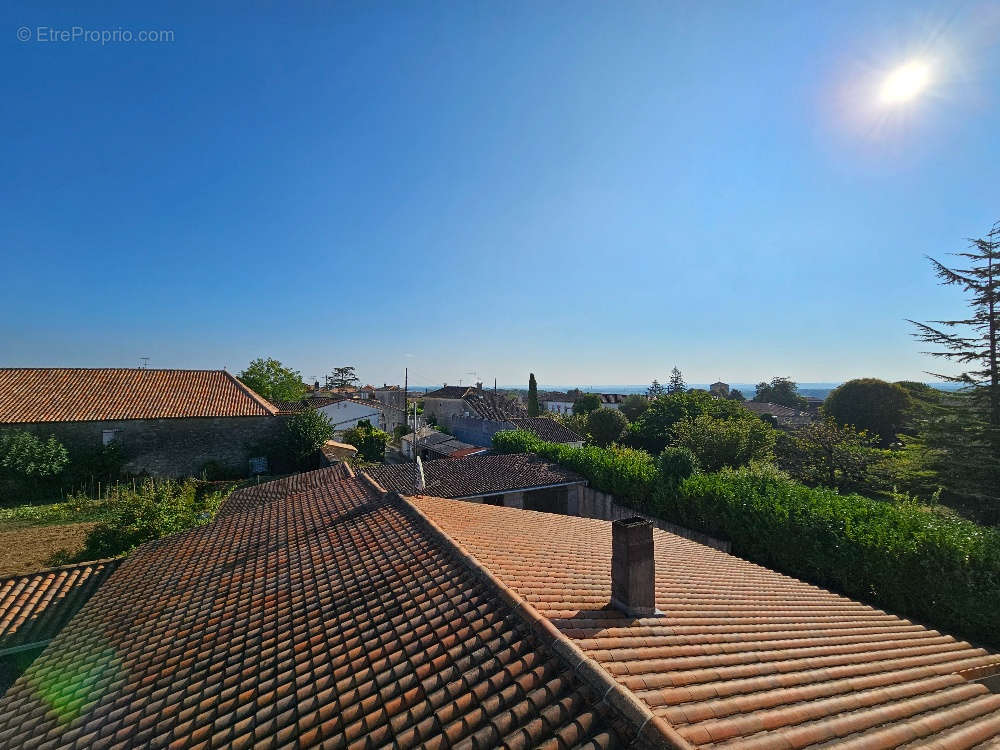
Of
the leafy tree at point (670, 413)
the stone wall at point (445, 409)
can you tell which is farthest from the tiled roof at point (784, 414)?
the stone wall at point (445, 409)

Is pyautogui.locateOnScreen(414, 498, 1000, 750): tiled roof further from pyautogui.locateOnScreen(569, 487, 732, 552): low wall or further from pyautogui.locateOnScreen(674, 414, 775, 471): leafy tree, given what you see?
pyautogui.locateOnScreen(674, 414, 775, 471): leafy tree

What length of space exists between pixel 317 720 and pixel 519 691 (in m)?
1.79

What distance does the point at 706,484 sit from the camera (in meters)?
15.0

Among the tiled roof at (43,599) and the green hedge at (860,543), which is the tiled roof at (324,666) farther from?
the green hedge at (860,543)

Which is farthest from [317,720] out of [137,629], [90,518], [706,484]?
[90,518]

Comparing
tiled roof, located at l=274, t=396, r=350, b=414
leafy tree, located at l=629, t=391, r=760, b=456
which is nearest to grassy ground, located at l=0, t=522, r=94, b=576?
tiled roof, located at l=274, t=396, r=350, b=414

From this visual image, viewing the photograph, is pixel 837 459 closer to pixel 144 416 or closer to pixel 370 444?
pixel 370 444

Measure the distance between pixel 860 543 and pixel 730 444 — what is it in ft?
47.9

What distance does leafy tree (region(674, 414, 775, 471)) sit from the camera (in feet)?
80.4

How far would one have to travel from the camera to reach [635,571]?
508 centimetres

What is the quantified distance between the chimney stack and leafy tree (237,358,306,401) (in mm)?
52452

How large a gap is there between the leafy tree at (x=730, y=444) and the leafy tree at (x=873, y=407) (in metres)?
17.4

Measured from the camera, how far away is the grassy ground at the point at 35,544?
46.3 feet

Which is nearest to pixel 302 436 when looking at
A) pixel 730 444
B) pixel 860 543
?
pixel 730 444
